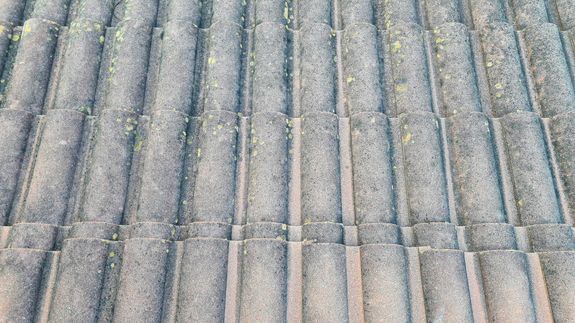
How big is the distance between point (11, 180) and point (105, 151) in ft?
1.45

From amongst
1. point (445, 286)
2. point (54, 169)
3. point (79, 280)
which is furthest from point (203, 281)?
point (445, 286)

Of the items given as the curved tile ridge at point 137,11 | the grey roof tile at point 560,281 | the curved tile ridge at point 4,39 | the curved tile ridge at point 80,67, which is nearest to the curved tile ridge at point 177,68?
the curved tile ridge at point 137,11

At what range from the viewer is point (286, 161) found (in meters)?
2.23

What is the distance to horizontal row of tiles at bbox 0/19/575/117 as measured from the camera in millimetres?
2328

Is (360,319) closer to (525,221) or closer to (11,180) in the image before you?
(525,221)

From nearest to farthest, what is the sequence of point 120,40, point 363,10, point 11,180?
point 11,180
point 120,40
point 363,10

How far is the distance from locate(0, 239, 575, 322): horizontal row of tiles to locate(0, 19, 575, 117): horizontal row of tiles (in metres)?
0.74

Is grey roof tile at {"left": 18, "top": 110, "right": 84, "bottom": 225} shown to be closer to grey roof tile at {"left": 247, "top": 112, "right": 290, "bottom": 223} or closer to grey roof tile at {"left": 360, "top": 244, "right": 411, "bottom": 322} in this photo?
grey roof tile at {"left": 247, "top": 112, "right": 290, "bottom": 223}

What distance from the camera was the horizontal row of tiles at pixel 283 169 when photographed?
2088 mm

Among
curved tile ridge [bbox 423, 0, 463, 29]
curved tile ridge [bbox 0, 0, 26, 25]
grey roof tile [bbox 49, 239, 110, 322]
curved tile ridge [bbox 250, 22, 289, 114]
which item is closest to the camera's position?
grey roof tile [bbox 49, 239, 110, 322]

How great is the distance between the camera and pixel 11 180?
210cm

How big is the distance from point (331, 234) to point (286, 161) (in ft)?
1.42

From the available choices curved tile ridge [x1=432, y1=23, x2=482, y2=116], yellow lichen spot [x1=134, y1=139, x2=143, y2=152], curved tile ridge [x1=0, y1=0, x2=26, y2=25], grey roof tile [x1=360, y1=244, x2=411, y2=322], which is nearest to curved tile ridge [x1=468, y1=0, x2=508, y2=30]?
curved tile ridge [x1=432, y1=23, x2=482, y2=116]

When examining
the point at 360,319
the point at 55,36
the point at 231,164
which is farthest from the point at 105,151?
the point at 360,319
